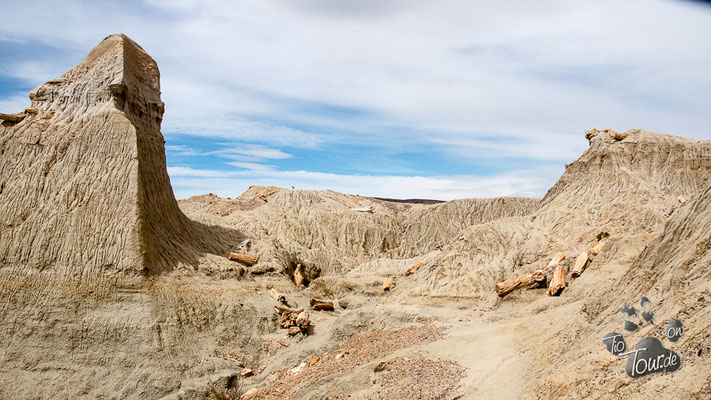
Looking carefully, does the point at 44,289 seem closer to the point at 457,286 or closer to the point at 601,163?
the point at 457,286

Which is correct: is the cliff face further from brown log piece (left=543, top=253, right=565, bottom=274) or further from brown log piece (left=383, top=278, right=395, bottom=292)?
brown log piece (left=543, top=253, right=565, bottom=274)

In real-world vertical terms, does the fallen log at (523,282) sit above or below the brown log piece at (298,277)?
above

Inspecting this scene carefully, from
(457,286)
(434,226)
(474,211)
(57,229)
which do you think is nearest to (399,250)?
(434,226)

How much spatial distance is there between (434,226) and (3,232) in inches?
1309

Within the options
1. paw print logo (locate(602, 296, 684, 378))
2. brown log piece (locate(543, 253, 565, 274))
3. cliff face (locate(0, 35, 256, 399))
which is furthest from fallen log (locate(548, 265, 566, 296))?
cliff face (locate(0, 35, 256, 399))

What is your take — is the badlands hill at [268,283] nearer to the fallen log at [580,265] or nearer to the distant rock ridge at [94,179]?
the distant rock ridge at [94,179]

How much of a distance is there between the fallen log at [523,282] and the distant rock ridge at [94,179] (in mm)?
12291

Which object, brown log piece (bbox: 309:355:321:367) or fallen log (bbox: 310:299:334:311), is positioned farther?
fallen log (bbox: 310:299:334:311)

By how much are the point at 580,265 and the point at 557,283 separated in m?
0.95

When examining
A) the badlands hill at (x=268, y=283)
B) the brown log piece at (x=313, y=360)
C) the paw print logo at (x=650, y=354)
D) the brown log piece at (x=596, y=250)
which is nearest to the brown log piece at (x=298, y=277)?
the badlands hill at (x=268, y=283)

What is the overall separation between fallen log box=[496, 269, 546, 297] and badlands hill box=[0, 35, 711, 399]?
0.33 metres

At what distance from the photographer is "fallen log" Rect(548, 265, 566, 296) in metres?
16.0

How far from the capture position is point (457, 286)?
20453 millimetres

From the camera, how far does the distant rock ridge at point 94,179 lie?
19.1 m
